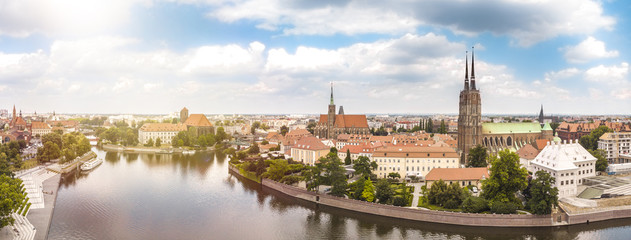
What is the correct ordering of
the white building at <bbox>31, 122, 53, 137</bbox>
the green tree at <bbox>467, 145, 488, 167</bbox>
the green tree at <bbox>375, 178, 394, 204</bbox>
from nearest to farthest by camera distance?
the green tree at <bbox>375, 178, 394, 204</bbox> → the green tree at <bbox>467, 145, 488, 167</bbox> → the white building at <bbox>31, 122, 53, 137</bbox>

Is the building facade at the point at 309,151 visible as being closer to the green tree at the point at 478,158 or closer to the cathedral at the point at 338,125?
the green tree at the point at 478,158

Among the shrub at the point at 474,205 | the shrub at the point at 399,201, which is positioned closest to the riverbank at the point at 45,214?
the shrub at the point at 399,201

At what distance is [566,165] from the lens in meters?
35.0

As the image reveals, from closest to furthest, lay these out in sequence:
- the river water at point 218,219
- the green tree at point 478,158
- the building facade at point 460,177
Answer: the river water at point 218,219
the building facade at point 460,177
the green tree at point 478,158

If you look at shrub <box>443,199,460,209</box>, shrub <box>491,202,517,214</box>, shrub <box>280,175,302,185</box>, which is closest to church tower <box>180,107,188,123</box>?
shrub <box>280,175,302,185</box>

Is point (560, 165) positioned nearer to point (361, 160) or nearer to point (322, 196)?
point (361, 160)

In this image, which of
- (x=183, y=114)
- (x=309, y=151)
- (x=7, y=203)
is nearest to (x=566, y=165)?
(x=309, y=151)

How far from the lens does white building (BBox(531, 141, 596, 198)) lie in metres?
34.7

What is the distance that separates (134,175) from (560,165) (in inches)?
1915

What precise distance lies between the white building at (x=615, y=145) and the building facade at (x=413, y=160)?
930 inches

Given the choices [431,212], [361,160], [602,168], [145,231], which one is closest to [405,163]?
[361,160]

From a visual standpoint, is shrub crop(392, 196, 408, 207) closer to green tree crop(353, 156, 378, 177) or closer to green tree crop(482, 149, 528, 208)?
green tree crop(482, 149, 528, 208)

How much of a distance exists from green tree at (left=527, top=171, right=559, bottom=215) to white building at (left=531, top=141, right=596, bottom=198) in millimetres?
4448

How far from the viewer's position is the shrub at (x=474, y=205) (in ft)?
103
